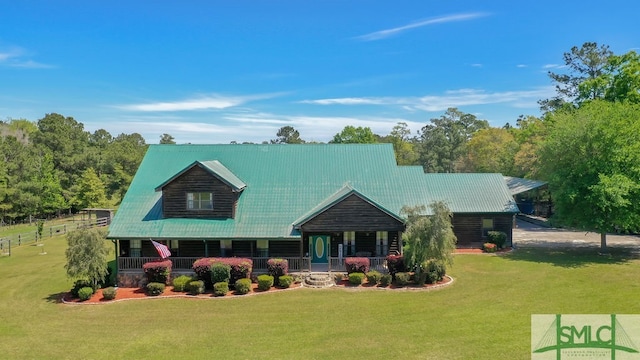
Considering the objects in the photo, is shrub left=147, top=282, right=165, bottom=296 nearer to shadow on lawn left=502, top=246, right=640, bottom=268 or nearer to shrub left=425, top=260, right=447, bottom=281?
shrub left=425, top=260, right=447, bottom=281

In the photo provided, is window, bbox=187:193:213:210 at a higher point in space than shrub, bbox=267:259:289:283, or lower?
higher

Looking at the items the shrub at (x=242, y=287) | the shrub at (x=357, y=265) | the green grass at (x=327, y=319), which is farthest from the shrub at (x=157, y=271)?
the shrub at (x=357, y=265)

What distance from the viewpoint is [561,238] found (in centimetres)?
4012

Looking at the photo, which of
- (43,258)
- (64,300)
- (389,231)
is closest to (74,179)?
(43,258)

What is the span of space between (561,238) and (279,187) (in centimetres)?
2633

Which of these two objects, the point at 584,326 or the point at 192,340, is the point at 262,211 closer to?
the point at 192,340

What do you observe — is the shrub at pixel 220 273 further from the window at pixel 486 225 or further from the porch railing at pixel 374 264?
the window at pixel 486 225

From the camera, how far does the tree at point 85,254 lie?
78.8 feet

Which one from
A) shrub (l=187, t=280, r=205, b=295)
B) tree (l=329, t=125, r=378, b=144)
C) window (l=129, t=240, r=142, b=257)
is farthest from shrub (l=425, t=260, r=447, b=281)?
tree (l=329, t=125, r=378, b=144)

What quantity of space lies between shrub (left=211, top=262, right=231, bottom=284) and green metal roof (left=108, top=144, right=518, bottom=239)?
286cm

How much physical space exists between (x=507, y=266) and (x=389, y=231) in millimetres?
8288

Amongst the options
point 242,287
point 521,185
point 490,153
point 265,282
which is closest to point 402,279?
point 265,282

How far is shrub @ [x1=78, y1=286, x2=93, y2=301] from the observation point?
23.9m

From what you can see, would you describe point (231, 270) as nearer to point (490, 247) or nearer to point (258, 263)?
point (258, 263)
